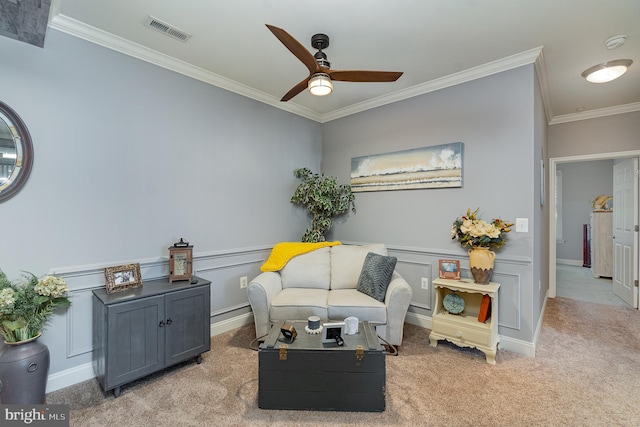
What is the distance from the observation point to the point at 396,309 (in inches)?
101

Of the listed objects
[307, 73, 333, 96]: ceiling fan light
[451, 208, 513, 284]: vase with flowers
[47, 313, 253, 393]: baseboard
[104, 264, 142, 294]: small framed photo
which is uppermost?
[307, 73, 333, 96]: ceiling fan light

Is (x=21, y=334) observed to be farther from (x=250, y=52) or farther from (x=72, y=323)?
(x=250, y=52)

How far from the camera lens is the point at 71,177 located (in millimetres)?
2162

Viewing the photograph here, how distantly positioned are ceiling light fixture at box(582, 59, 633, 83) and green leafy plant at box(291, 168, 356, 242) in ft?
8.45

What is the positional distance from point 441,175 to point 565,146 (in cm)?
246

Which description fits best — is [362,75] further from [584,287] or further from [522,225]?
[584,287]

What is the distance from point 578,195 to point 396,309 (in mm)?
6902

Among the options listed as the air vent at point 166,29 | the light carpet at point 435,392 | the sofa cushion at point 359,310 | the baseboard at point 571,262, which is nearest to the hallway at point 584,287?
the baseboard at point 571,262

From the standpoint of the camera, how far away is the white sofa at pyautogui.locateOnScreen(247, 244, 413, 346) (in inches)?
101

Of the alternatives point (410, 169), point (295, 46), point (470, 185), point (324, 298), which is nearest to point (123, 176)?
point (295, 46)

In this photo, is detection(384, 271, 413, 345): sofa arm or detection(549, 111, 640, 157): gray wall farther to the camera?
detection(549, 111, 640, 157): gray wall

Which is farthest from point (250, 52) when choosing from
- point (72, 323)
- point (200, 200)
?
point (72, 323)

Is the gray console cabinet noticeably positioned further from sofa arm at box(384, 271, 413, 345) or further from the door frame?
the door frame

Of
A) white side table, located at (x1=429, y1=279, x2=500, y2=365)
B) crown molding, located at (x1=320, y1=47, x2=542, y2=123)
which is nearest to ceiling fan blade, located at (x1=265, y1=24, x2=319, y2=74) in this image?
crown molding, located at (x1=320, y1=47, x2=542, y2=123)
